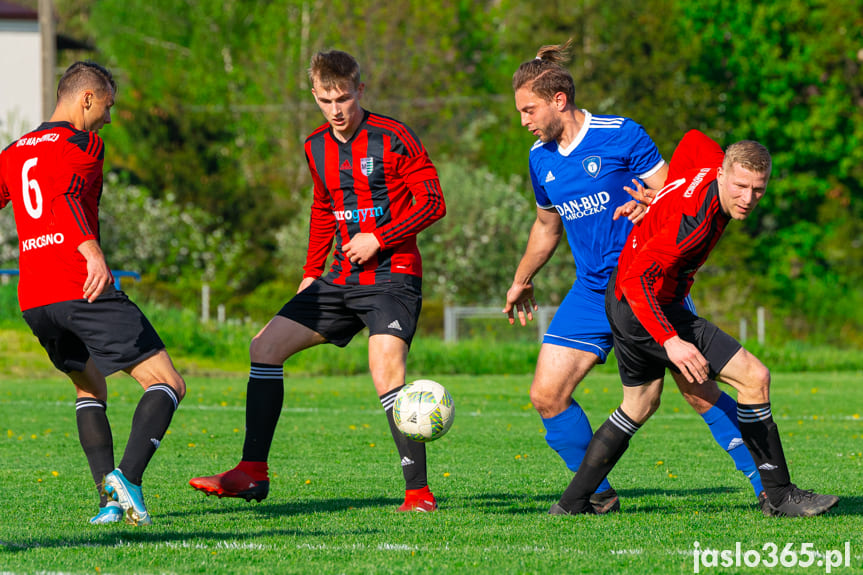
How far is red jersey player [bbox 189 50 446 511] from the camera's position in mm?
6484

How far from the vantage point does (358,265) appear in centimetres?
670

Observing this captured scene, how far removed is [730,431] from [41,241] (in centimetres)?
379

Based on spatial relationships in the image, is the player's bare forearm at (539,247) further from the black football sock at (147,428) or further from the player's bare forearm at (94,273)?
the player's bare forearm at (94,273)

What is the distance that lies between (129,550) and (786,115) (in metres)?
36.3

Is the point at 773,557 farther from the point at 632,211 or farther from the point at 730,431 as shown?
the point at 632,211

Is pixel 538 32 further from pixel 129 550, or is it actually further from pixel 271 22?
pixel 129 550

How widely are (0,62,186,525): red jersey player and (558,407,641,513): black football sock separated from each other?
7.02ft

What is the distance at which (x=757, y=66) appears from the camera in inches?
1486

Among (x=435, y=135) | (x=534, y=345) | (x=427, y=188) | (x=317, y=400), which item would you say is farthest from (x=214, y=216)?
(x=427, y=188)

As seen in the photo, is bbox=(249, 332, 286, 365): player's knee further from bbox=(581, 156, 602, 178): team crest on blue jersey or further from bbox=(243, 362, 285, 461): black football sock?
bbox=(581, 156, 602, 178): team crest on blue jersey

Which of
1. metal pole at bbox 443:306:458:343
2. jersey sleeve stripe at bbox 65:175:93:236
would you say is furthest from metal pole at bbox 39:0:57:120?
jersey sleeve stripe at bbox 65:175:93:236

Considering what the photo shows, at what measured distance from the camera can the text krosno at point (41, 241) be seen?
5793mm

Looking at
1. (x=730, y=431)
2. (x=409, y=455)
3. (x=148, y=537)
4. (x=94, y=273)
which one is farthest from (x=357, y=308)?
(x=730, y=431)

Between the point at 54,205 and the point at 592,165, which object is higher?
the point at 592,165
